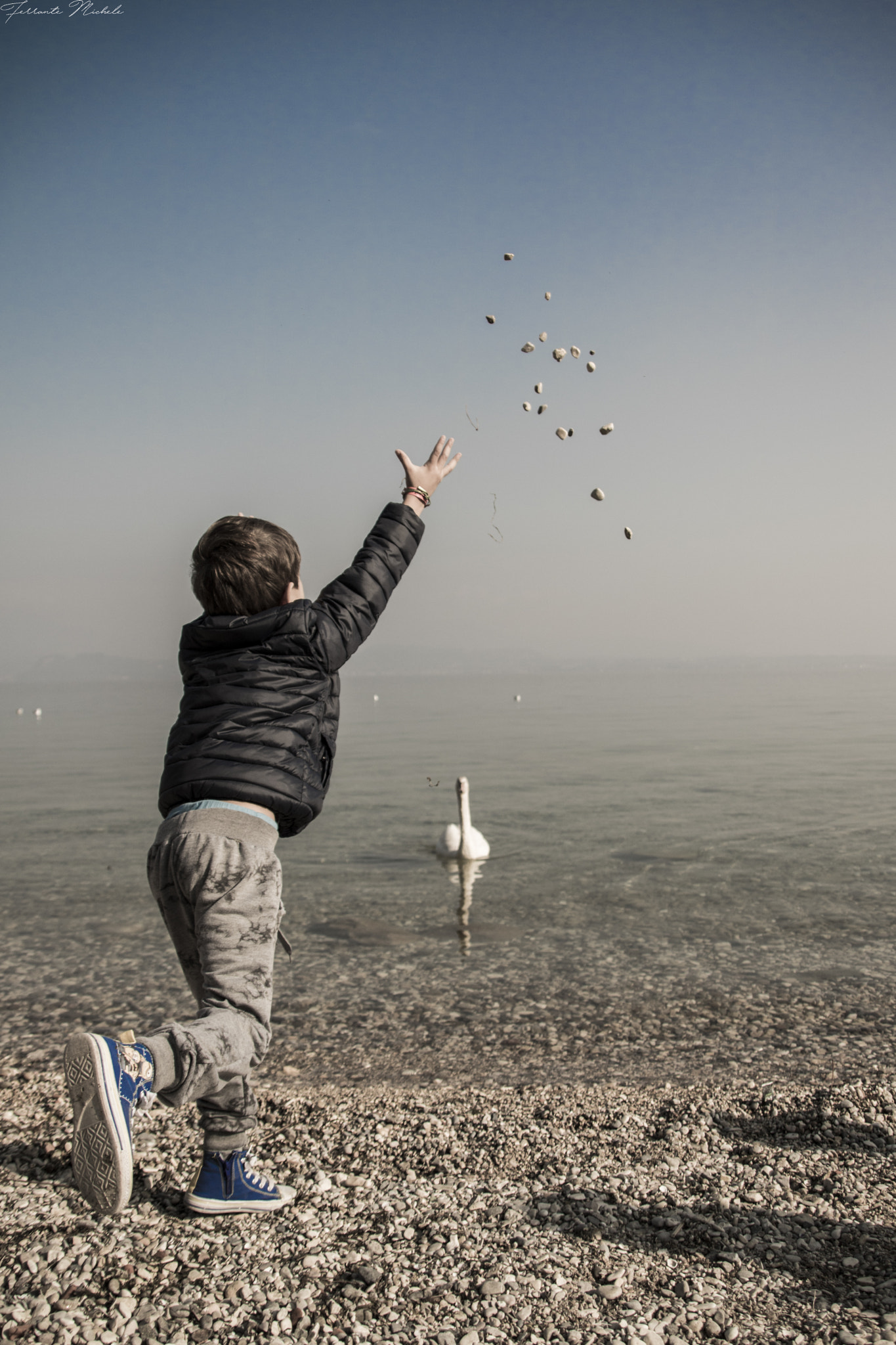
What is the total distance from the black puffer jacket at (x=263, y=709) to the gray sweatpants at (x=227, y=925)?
0.13 metres

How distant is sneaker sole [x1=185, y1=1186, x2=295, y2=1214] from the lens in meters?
3.84

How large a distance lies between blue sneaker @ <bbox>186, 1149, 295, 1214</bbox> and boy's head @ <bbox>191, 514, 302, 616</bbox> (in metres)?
2.22

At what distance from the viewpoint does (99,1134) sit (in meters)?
3.25

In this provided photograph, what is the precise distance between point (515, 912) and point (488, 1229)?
846 cm

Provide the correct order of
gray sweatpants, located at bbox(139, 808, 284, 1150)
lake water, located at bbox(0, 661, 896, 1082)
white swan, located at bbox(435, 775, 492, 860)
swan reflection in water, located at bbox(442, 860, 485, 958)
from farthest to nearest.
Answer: white swan, located at bbox(435, 775, 492, 860)
swan reflection in water, located at bbox(442, 860, 485, 958)
lake water, located at bbox(0, 661, 896, 1082)
gray sweatpants, located at bbox(139, 808, 284, 1150)

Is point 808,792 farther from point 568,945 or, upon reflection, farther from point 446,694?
point 446,694

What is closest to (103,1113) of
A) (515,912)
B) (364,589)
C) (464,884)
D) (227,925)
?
(227,925)

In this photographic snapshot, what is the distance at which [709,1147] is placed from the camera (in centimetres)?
461

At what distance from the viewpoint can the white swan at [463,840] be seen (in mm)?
15695

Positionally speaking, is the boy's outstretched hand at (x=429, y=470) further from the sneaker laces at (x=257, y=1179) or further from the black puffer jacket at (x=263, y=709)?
A: the sneaker laces at (x=257, y=1179)

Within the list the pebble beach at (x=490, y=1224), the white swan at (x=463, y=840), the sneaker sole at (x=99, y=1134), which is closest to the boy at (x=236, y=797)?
the sneaker sole at (x=99, y=1134)

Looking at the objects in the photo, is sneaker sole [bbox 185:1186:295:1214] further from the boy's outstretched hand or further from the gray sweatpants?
the boy's outstretched hand

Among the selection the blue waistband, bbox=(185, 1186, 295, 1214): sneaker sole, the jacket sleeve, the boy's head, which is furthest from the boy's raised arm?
bbox=(185, 1186, 295, 1214): sneaker sole

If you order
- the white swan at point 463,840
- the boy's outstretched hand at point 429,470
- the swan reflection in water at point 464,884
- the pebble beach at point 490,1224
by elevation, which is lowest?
the swan reflection in water at point 464,884
